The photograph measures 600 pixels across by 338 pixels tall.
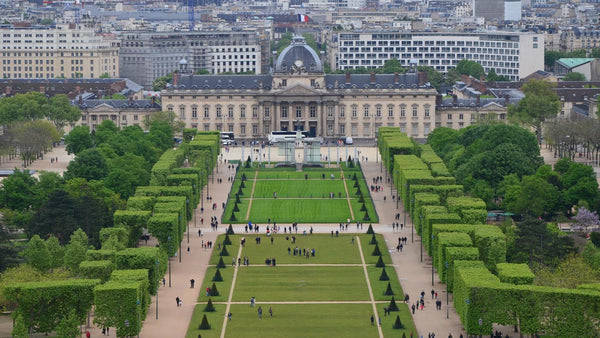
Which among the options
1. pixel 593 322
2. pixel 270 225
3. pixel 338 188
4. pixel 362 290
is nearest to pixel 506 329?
pixel 593 322

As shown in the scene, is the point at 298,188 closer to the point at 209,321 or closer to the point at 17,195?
the point at 17,195

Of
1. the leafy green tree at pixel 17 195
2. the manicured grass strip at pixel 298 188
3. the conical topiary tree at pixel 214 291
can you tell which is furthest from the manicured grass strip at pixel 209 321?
the manicured grass strip at pixel 298 188

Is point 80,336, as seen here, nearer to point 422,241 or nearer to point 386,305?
point 386,305

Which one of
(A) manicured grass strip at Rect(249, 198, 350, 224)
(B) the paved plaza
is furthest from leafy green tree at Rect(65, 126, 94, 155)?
(A) manicured grass strip at Rect(249, 198, 350, 224)

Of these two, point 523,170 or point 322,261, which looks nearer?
point 322,261

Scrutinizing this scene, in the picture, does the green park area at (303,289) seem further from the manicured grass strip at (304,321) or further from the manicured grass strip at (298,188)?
the manicured grass strip at (298,188)

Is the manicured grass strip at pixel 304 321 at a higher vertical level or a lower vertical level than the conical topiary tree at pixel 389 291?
lower

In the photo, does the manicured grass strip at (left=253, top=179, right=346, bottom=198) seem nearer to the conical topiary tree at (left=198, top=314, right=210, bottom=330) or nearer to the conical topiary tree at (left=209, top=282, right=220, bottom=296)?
the conical topiary tree at (left=209, top=282, right=220, bottom=296)
